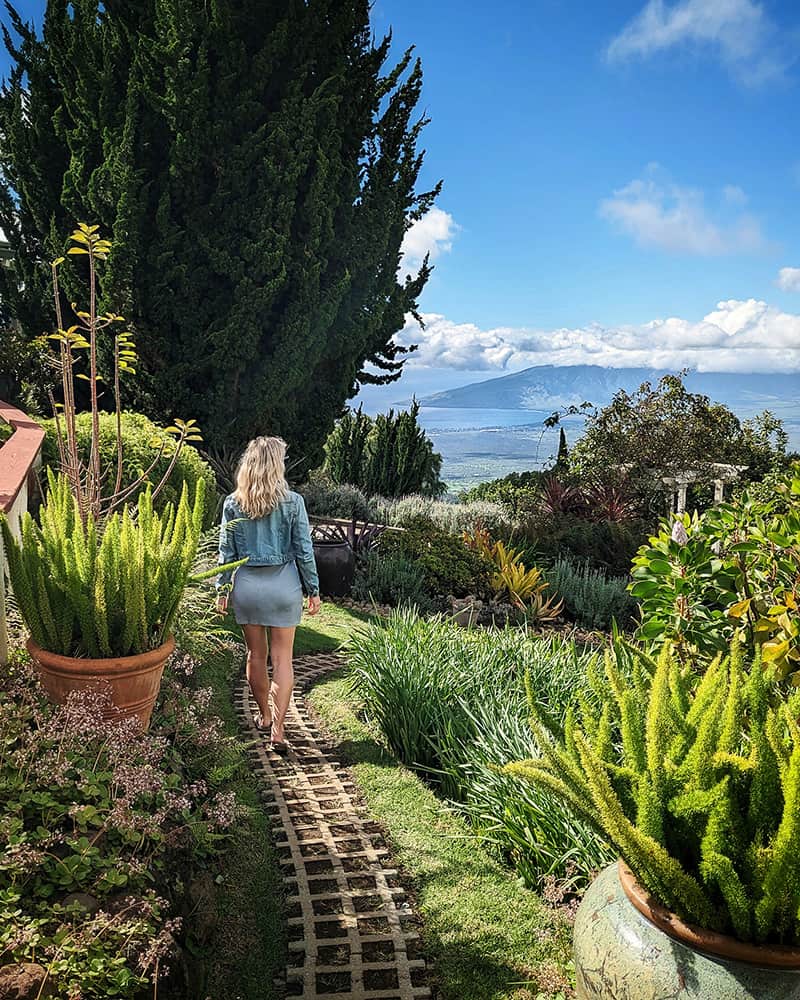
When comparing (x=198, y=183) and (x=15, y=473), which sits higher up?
(x=198, y=183)

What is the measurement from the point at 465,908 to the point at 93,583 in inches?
71.9

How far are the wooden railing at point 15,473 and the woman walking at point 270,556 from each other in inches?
39.4

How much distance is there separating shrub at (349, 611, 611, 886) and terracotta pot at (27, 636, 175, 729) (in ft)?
4.41

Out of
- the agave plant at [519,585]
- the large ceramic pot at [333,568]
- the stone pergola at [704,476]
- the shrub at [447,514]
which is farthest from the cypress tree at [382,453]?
the large ceramic pot at [333,568]

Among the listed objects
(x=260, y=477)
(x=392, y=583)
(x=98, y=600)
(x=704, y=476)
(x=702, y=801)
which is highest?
(x=260, y=477)

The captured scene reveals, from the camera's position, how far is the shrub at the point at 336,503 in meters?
12.3

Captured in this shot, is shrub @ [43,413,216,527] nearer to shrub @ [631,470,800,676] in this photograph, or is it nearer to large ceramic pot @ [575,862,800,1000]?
shrub @ [631,470,800,676]

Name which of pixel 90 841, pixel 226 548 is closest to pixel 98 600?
pixel 90 841

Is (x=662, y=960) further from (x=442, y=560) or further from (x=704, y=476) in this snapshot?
(x=704, y=476)

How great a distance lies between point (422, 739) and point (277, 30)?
10.2 m

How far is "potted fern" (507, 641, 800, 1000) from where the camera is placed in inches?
64.1

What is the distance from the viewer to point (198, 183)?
10688 mm

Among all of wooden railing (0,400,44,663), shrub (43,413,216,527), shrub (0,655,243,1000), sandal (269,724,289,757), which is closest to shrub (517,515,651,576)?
shrub (43,413,216,527)

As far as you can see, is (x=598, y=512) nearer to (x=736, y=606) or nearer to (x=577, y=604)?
(x=577, y=604)
